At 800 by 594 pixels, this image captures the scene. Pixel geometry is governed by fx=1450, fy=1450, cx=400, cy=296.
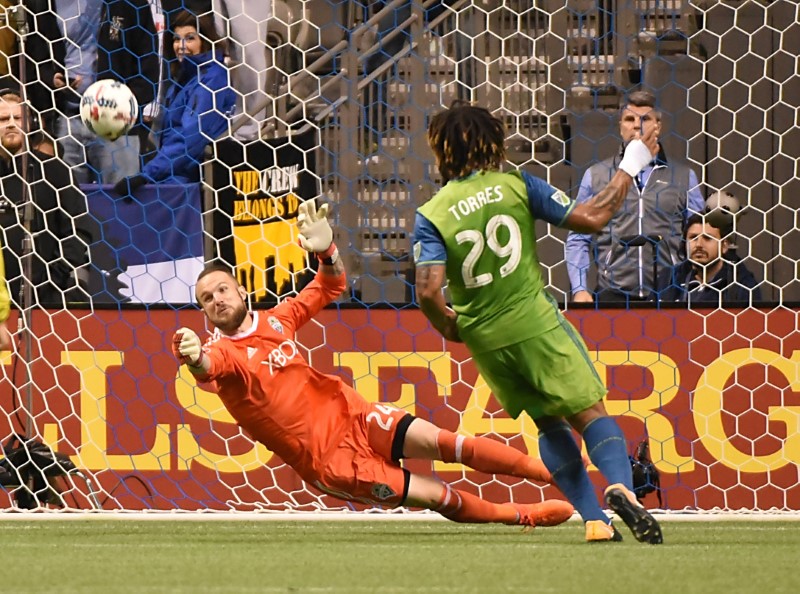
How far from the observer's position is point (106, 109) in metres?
6.81

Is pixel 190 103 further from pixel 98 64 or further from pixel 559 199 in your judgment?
pixel 559 199

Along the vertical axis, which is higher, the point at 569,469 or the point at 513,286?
the point at 513,286

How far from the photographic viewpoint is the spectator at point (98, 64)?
7.71 m

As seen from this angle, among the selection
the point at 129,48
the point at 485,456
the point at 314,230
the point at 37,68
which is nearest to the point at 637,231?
the point at 485,456

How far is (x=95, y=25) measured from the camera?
780cm

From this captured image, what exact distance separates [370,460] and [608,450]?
1.25 meters

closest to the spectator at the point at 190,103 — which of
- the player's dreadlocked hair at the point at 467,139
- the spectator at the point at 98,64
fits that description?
the spectator at the point at 98,64

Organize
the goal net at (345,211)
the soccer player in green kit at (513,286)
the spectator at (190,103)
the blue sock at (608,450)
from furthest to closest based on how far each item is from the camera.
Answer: the spectator at (190,103), the goal net at (345,211), the soccer player in green kit at (513,286), the blue sock at (608,450)

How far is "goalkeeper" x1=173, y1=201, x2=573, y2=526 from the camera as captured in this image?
553 centimetres

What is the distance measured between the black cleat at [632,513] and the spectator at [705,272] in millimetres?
2643

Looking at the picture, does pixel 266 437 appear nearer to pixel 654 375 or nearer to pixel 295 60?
pixel 654 375

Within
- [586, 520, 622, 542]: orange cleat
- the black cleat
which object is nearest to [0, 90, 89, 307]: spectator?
[586, 520, 622, 542]: orange cleat

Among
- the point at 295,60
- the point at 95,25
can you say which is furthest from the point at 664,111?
the point at 95,25

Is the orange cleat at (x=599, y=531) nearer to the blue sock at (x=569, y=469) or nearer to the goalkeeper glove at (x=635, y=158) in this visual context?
the blue sock at (x=569, y=469)
